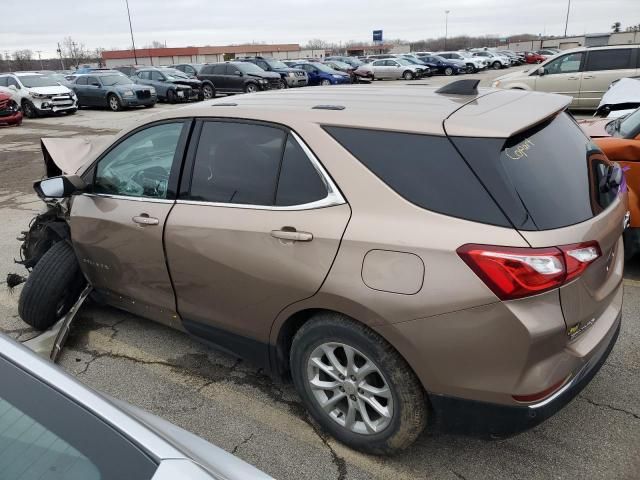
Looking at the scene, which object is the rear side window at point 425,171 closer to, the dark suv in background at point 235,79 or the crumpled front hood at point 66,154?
the crumpled front hood at point 66,154

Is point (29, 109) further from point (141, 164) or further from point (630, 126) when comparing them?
point (630, 126)

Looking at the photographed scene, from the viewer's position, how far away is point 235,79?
2330 centimetres

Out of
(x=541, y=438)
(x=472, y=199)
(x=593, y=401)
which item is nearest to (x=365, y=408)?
(x=541, y=438)

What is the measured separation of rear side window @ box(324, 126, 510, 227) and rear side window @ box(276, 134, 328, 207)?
21 cm

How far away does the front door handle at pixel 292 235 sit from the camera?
2.35m

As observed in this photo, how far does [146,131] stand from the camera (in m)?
3.23

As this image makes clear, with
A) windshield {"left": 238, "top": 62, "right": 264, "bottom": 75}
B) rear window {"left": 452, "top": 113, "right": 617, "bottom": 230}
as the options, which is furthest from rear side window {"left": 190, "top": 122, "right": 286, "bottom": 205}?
windshield {"left": 238, "top": 62, "right": 264, "bottom": 75}

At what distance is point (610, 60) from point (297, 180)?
46.7 feet

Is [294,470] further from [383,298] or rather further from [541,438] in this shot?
[541,438]

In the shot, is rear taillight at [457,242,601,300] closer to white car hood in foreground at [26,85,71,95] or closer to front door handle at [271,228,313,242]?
front door handle at [271,228,313,242]

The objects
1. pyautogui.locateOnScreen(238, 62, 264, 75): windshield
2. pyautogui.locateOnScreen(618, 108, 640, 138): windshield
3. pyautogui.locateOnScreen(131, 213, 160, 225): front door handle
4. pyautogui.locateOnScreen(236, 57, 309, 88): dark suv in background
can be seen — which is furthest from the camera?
pyautogui.locateOnScreen(236, 57, 309, 88): dark suv in background

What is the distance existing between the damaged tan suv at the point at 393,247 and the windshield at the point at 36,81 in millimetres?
20276

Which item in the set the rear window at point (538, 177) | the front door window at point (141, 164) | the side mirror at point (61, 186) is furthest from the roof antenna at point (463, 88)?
the side mirror at point (61, 186)

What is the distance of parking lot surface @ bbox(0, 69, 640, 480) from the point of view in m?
2.46
